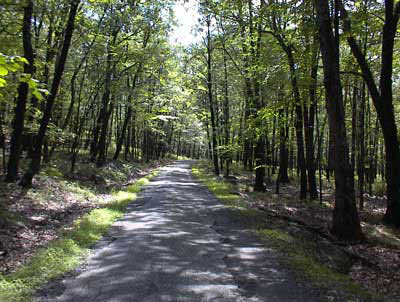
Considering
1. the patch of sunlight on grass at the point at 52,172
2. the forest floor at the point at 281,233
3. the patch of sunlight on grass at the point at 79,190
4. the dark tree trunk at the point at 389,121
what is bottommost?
the forest floor at the point at 281,233

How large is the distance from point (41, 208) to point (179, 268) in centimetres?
691

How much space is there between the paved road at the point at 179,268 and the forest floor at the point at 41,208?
1589 mm

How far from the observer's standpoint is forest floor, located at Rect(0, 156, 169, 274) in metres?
7.24

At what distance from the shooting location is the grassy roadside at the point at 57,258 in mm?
4828

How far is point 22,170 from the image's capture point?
47.6 ft

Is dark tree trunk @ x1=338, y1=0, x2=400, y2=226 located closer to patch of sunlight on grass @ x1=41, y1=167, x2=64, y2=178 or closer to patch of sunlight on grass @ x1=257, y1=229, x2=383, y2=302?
patch of sunlight on grass @ x1=257, y1=229, x2=383, y2=302

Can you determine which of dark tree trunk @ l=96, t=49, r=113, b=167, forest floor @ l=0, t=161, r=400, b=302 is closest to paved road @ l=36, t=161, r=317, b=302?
forest floor @ l=0, t=161, r=400, b=302

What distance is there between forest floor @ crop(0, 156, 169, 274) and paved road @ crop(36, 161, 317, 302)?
159 centimetres

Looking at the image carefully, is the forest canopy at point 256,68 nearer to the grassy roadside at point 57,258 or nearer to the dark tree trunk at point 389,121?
the dark tree trunk at point 389,121

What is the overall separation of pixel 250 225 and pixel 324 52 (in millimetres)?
5469

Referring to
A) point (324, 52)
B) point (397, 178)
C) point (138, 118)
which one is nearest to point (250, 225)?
point (324, 52)

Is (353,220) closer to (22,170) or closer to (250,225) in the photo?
(250,225)

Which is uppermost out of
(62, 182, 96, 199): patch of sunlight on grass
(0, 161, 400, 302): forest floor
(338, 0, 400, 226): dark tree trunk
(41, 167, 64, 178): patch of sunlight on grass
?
(338, 0, 400, 226): dark tree trunk

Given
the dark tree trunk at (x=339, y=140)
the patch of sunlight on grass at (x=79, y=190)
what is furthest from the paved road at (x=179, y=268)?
the patch of sunlight on grass at (x=79, y=190)
